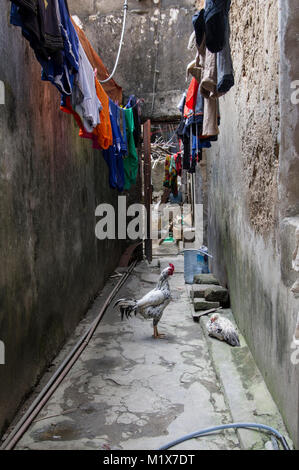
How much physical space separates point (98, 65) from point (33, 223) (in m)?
3.98

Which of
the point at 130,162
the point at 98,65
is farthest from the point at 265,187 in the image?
the point at 130,162

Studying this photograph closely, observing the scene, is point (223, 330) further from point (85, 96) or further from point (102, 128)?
point (85, 96)

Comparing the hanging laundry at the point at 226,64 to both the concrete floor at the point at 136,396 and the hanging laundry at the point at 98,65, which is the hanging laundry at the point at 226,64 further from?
the concrete floor at the point at 136,396

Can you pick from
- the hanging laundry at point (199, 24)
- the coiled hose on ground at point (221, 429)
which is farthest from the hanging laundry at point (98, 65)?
the coiled hose on ground at point (221, 429)

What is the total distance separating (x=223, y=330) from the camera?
460 cm

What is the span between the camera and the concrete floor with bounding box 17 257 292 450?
2990 millimetres

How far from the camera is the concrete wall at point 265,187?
107 inches

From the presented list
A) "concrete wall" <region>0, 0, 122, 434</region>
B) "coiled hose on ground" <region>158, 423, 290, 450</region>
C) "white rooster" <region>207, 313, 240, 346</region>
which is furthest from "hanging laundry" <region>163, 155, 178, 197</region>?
"coiled hose on ground" <region>158, 423, 290, 450</region>

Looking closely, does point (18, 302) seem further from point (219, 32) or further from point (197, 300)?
point (197, 300)

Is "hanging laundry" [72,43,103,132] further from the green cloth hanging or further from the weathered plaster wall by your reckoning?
the weathered plaster wall

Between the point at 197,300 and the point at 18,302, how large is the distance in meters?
3.20

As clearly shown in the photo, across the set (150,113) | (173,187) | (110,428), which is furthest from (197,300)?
(173,187)

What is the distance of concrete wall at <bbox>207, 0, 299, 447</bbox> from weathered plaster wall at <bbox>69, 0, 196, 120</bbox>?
12.2 feet

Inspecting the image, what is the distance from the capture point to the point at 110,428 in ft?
10.3
